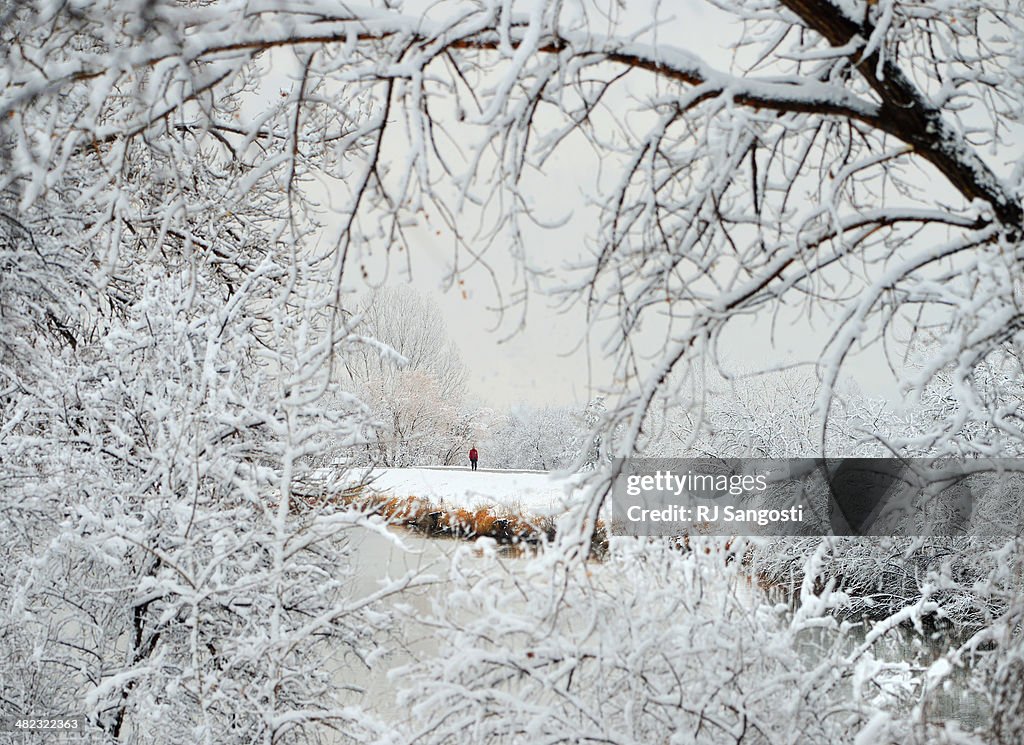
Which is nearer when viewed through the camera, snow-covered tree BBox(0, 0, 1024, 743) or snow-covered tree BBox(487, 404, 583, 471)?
snow-covered tree BBox(0, 0, 1024, 743)


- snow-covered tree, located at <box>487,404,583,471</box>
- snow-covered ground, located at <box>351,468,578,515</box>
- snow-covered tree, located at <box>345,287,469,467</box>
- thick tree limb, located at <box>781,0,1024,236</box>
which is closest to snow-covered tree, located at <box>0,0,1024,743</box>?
thick tree limb, located at <box>781,0,1024,236</box>

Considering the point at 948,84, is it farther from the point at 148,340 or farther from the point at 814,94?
the point at 148,340

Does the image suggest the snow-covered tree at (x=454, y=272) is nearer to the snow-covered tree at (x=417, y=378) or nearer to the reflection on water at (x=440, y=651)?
the reflection on water at (x=440, y=651)

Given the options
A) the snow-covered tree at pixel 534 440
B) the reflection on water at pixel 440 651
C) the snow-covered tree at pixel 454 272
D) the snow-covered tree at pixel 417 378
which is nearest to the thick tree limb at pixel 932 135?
the snow-covered tree at pixel 454 272

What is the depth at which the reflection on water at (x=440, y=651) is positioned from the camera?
A: 13.5ft

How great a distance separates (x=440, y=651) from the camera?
3799 mm

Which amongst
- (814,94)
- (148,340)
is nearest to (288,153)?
(814,94)

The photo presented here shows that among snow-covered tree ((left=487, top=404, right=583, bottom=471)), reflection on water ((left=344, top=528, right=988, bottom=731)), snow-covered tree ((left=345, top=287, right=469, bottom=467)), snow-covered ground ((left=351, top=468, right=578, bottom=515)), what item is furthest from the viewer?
snow-covered tree ((left=487, top=404, right=583, bottom=471))

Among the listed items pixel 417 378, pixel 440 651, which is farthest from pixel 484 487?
pixel 417 378

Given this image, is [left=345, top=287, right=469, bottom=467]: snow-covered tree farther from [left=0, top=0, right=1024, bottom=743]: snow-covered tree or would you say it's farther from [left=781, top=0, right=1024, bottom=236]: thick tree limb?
[left=781, top=0, right=1024, bottom=236]: thick tree limb

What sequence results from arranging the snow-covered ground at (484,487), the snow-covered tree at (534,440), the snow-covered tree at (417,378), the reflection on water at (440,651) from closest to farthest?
the reflection on water at (440,651), the snow-covered ground at (484,487), the snow-covered tree at (417,378), the snow-covered tree at (534,440)

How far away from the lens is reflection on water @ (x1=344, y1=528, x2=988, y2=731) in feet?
13.5

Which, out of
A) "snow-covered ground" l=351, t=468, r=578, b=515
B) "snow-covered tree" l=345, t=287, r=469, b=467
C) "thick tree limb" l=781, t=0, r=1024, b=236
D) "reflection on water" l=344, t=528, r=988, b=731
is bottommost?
"reflection on water" l=344, t=528, r=988, b=731

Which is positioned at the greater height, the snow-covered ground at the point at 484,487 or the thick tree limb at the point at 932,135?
the thick tree limb at the point at 932,135
